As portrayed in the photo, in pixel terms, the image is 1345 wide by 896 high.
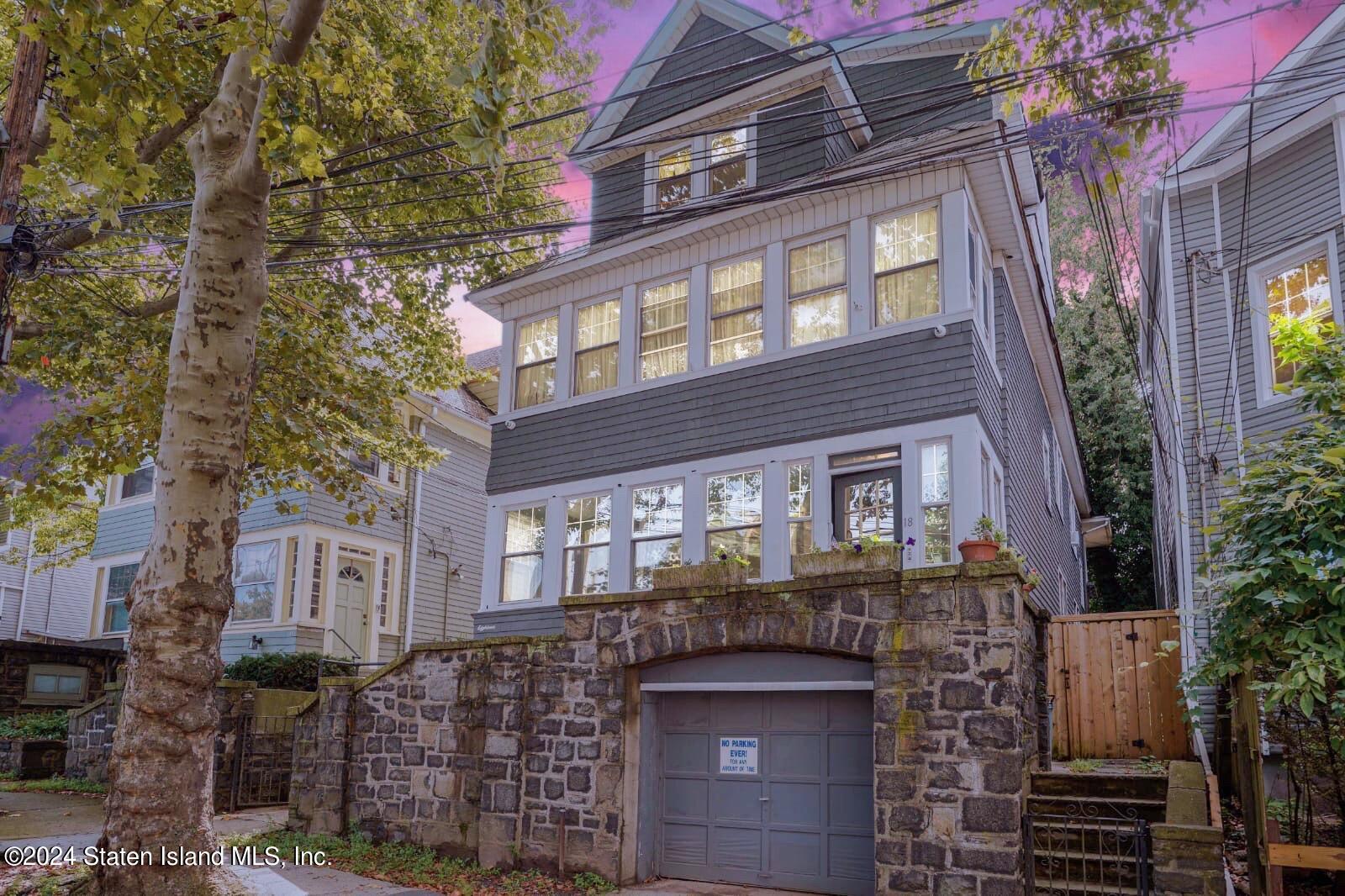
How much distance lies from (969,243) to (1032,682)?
5688 millimetres

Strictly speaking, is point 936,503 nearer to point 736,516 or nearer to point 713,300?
point 736,516

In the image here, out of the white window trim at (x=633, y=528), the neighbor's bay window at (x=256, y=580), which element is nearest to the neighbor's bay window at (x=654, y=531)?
the white window trim at (x=633, y=528)

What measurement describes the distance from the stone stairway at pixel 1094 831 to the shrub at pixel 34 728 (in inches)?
693

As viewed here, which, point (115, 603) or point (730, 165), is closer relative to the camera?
point (730, 165)

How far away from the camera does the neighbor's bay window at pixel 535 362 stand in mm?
16297

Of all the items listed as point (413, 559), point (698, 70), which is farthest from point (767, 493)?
point (413, 559)

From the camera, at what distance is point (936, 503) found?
38.7 feet

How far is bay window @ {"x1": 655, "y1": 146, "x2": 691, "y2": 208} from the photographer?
1519 cm

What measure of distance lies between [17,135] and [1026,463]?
13.6m

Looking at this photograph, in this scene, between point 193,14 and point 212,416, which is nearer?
point 212,416

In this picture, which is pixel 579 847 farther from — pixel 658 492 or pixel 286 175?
pixel 286 175

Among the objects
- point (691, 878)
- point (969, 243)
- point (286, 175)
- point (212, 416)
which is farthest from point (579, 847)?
point (286, 175)

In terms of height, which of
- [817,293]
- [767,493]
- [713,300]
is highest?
[713,300]

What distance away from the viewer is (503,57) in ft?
24.5
